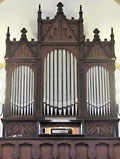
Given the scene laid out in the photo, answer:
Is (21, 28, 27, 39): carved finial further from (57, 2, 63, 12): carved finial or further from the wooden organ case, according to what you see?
(57, 2, 63, 12): carved finial

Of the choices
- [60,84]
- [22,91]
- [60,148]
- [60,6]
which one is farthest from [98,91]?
[60,6]

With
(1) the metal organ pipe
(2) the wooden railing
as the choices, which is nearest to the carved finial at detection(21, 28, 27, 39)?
(1) the metal organ pipe

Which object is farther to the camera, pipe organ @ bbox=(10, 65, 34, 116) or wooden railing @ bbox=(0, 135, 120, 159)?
pipe organ @ bbox=(10, 65, 34, 116)

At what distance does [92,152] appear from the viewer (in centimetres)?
1620

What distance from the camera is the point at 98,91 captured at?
65.0 ft

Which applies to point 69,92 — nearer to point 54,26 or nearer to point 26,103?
point 26,103

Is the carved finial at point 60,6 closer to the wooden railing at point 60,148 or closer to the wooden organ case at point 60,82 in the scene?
the wooden organ case at point 60,82

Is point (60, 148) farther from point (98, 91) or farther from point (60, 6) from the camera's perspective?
point (60, 6)

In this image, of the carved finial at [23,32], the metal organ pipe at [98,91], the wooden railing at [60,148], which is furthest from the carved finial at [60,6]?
the wooden railing at [60,148]

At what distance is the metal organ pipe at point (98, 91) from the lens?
19.6 m

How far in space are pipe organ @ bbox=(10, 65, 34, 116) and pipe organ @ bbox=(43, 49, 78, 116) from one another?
653 millimetres

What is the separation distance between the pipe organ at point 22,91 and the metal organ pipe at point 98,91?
8.68 feet

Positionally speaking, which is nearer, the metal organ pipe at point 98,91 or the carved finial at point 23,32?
the metal organ pipe at point 98,91

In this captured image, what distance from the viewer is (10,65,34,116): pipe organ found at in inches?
769
